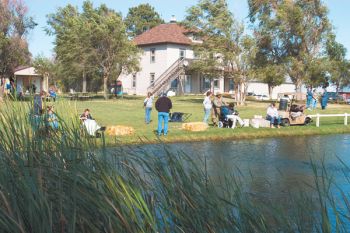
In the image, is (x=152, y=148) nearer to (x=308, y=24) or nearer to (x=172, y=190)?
(x=172, y=190)

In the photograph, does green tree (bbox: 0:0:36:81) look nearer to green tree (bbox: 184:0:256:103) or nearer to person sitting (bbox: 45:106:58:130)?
green tree (bbox: 184:0:256:103)

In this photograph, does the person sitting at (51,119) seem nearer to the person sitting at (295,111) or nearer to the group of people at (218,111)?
the group of people at (218,111)

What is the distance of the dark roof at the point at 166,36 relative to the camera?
56.1 m

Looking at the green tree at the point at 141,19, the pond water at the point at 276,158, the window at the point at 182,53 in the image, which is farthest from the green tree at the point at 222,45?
the green tree at the point at 141,19

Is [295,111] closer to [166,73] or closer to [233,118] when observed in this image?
[233,118]

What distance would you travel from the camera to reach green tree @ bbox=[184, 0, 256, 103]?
40188mm

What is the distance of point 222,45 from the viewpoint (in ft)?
133

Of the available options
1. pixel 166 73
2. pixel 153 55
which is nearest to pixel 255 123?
pixel 166 73

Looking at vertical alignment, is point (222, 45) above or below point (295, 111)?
above

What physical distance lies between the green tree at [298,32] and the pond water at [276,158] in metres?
23.0

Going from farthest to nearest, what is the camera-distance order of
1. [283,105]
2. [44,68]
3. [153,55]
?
1. [153,55]
2. [44,68]
3. [283,105]

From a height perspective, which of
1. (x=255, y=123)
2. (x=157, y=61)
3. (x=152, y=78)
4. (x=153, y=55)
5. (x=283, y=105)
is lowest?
(x=255, y=123)

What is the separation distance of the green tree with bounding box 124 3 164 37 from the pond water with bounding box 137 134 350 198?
83.3 m

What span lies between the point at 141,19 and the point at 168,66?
49.3 meters
